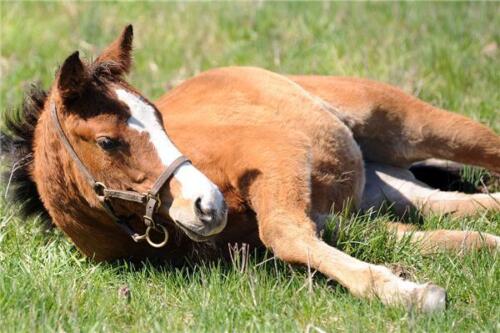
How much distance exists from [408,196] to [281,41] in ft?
11.2

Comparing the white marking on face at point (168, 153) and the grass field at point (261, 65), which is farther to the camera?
the white marking on face at point (168, 153)

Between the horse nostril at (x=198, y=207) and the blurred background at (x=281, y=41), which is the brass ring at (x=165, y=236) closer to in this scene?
the horse nostril at (x=198, y=207)

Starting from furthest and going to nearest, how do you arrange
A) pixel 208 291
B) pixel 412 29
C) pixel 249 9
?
pixel 249 9, pixel 412 29, pixel 208 291

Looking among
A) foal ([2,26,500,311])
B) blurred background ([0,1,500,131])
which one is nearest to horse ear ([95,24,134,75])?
foal ([2,26,500,311])

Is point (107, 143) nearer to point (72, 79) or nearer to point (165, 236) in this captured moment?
point (72, 79)

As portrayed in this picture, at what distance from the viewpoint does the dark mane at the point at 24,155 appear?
543cm

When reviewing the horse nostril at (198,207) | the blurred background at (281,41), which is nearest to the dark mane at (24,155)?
the horse nostril at (198,207)

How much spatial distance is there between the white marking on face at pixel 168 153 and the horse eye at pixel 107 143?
0.11 meters

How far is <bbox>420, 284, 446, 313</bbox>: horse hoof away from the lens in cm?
430

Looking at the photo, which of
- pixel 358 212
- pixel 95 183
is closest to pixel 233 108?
pixel 358 212

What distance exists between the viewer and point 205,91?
622cm

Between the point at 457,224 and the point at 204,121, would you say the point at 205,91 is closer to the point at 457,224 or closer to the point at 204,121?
the point at 204,121

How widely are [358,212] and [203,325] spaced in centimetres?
191

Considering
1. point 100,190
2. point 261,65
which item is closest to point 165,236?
point 100,190
